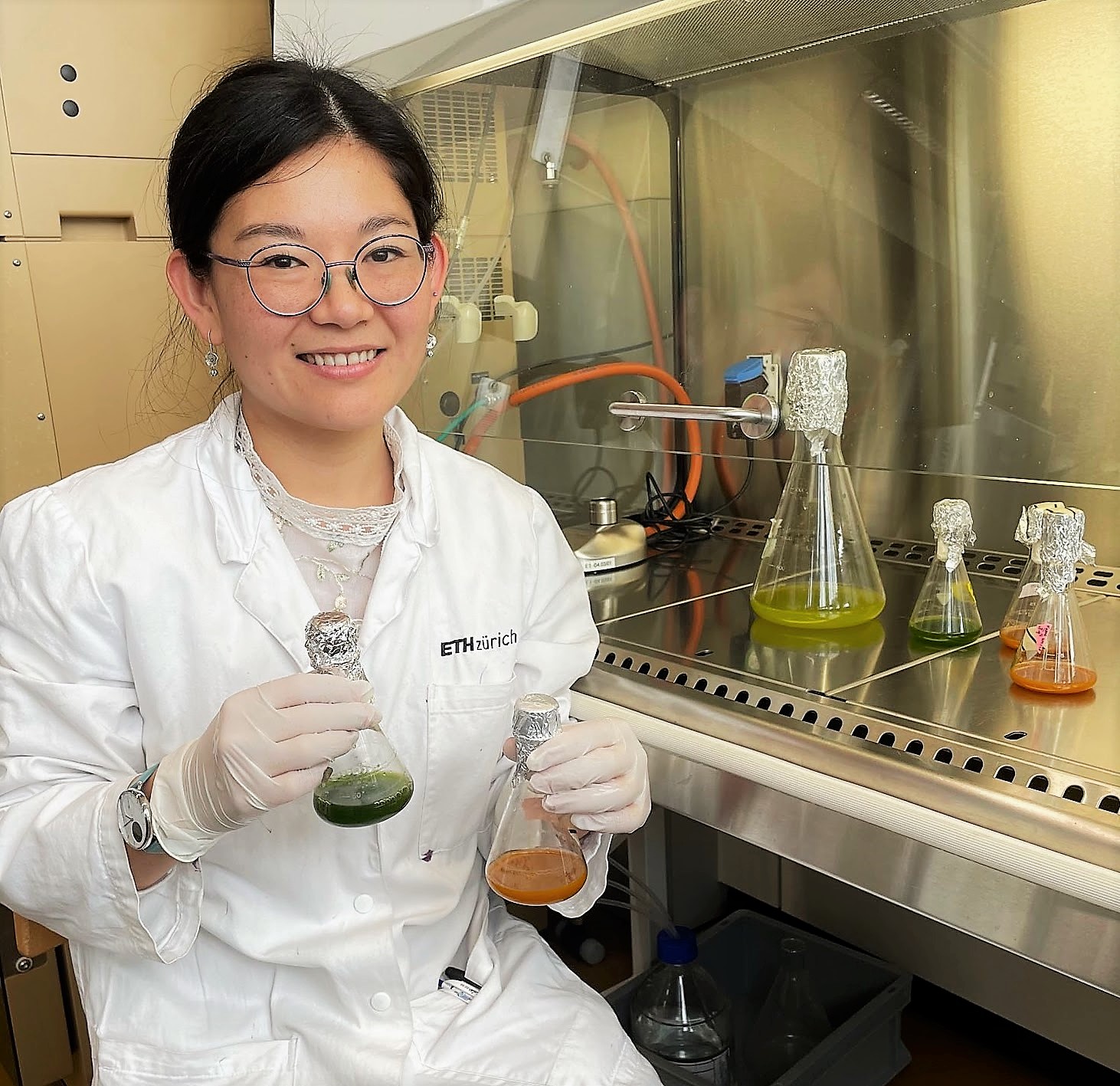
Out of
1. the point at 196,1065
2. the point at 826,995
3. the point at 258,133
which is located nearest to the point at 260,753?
the point at 196,1065

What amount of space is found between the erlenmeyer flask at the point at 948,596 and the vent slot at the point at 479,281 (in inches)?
28.7

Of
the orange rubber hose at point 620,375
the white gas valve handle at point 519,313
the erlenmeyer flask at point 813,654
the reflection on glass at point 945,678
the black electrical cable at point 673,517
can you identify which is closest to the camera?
the reflection on glass at point 945,678

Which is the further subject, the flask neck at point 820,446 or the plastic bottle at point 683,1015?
the plastic bottle at point 683,1015

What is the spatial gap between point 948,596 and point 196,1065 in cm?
88

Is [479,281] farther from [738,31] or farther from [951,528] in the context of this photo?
[951,528]

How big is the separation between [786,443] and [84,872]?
32.9 inches

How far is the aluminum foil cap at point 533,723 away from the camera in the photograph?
2.79ft

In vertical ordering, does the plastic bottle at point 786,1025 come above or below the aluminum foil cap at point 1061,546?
below

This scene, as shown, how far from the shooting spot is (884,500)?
1.57 metres

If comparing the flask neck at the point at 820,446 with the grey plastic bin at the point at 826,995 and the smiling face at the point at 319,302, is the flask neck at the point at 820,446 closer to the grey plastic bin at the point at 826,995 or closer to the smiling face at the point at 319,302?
the smiling face at the point at 319,302

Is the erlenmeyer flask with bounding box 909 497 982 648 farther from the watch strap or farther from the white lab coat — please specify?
the watch strap

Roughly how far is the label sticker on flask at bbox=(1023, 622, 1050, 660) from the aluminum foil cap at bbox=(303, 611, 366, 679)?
668 millimetres

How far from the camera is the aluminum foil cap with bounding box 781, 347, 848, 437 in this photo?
120cm

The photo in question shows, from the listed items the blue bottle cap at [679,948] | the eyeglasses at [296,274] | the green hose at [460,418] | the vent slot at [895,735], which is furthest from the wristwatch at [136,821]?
the green hose at [460,418]
